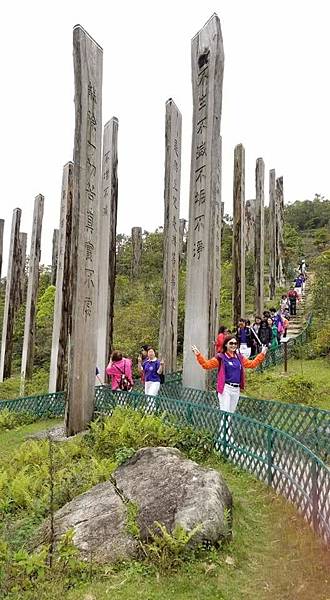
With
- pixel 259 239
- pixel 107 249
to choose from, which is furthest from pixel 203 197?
pixel 259 239

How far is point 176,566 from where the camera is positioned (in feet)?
14.3

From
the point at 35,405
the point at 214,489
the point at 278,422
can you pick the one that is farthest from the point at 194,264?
the point at 214,489

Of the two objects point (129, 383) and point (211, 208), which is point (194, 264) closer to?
point (211, 208)

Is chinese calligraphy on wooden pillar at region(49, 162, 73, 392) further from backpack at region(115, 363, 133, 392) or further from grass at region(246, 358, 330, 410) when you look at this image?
grass at region(246, 358, 330, 410)

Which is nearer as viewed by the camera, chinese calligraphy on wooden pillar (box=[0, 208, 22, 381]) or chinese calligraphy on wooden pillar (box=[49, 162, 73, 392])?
chinese calligraphy on wooden pillar (box=[49, 162, 73, 392])

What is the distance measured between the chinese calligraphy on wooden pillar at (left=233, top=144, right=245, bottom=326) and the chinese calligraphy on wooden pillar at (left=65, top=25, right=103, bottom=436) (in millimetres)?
6354

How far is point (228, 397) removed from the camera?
7926mm

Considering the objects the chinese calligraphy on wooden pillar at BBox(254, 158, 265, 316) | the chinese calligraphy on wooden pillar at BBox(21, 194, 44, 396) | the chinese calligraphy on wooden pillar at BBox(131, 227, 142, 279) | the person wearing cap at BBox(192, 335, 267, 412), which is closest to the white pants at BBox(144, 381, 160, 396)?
the person wearing cap at BBox(192, 335, 267, 412)

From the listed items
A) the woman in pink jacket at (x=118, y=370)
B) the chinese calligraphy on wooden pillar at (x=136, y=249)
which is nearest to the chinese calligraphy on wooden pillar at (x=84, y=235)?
the woman in pink jacket at (x=118, y=370)

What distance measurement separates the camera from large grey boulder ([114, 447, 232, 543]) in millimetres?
4664

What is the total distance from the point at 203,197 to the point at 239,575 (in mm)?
7640

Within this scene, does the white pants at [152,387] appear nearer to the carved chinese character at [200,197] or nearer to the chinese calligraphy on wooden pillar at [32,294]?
the carved chinese character at [200,197]

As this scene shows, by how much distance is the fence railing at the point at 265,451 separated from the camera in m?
4.94

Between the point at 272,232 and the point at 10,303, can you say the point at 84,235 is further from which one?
the point at 272,232
